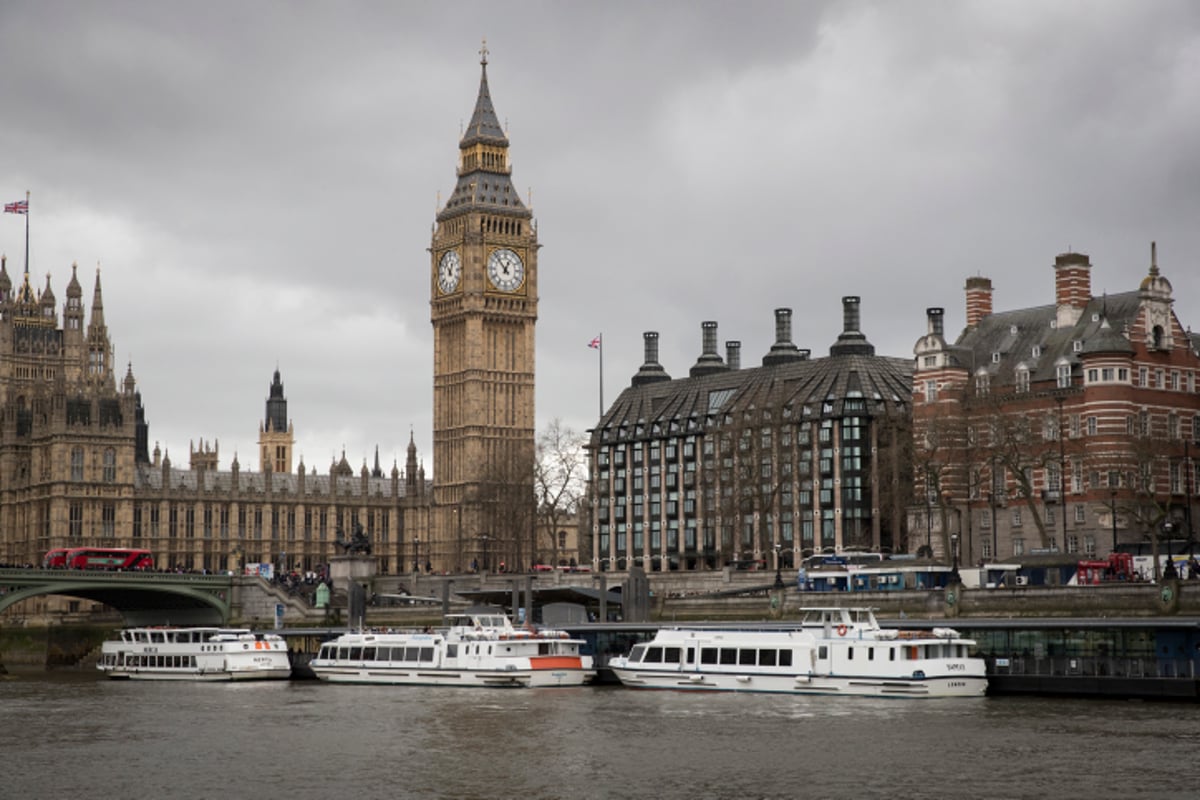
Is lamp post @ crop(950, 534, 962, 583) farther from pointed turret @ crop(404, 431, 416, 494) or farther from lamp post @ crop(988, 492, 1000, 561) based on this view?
pointed turret @ crop(404, 431, 416, 494)

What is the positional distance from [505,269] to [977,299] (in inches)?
2511

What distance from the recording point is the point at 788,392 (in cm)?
13900

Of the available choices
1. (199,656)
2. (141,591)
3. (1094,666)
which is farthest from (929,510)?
(141,591)

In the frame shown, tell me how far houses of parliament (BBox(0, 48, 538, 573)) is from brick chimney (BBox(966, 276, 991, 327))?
50612mm

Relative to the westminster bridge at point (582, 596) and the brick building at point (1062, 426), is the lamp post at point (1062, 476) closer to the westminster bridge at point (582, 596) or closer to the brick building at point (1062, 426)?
the brick building at point (1062, 426)

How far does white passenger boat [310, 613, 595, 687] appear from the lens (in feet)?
279

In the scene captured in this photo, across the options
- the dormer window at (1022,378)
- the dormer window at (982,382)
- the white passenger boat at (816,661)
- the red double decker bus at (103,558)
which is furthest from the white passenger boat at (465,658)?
the red double decker bus at (103,558)

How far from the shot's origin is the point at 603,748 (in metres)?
60.4

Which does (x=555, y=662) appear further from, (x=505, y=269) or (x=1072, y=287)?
(x=505, y=269)

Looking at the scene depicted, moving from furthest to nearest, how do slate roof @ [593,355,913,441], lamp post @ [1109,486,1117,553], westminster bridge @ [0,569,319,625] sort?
1. slate roof @ [593,355,913,441]
2. westminster bridge @ [0,569,319,625]
3. lamp post @ [1109,486,1117,553]

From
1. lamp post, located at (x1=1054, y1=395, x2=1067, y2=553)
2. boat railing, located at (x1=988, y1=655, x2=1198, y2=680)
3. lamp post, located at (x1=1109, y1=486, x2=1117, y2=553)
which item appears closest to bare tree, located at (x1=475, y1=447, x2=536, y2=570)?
lamp post, located at (x1=1054, y1=395, x2=1067, y2=553)

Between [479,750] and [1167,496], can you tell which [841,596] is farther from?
[479,750]

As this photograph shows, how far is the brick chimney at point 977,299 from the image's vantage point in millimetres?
→ 118375

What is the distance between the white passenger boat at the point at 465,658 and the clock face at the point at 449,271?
82.5 m
